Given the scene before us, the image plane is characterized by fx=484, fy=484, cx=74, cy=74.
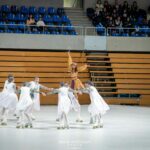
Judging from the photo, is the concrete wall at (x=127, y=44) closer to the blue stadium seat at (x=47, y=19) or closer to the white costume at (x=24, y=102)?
the blue stadium seat at (x=47, y=19)

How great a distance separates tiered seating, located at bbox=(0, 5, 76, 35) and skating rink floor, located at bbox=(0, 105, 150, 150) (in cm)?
949

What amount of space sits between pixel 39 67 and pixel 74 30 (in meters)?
3.00

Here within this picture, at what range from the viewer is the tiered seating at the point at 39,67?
24.7 m

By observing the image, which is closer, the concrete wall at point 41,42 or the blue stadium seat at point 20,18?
the concrete wall at point 41,42

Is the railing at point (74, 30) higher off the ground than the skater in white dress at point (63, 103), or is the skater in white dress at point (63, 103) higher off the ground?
the railing at point (74, 30)

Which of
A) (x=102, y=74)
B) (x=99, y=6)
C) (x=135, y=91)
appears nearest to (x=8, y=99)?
(x=135, y=91)

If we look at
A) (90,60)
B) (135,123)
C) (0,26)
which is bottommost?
(135,123)

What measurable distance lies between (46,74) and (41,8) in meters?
4.44

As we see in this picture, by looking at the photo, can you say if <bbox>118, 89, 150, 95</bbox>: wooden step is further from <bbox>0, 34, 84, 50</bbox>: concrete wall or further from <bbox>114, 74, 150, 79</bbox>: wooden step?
<bbox>0, 34, 84, 50</bbox>: concrete wall

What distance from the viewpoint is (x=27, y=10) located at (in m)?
27.0

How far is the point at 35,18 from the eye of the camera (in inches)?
1045

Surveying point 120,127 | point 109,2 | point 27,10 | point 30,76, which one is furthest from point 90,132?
point 109,2

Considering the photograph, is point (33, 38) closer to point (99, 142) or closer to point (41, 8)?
point (41, 8)

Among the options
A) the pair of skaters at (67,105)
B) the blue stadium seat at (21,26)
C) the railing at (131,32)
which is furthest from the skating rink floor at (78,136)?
the railing at (131,32)
